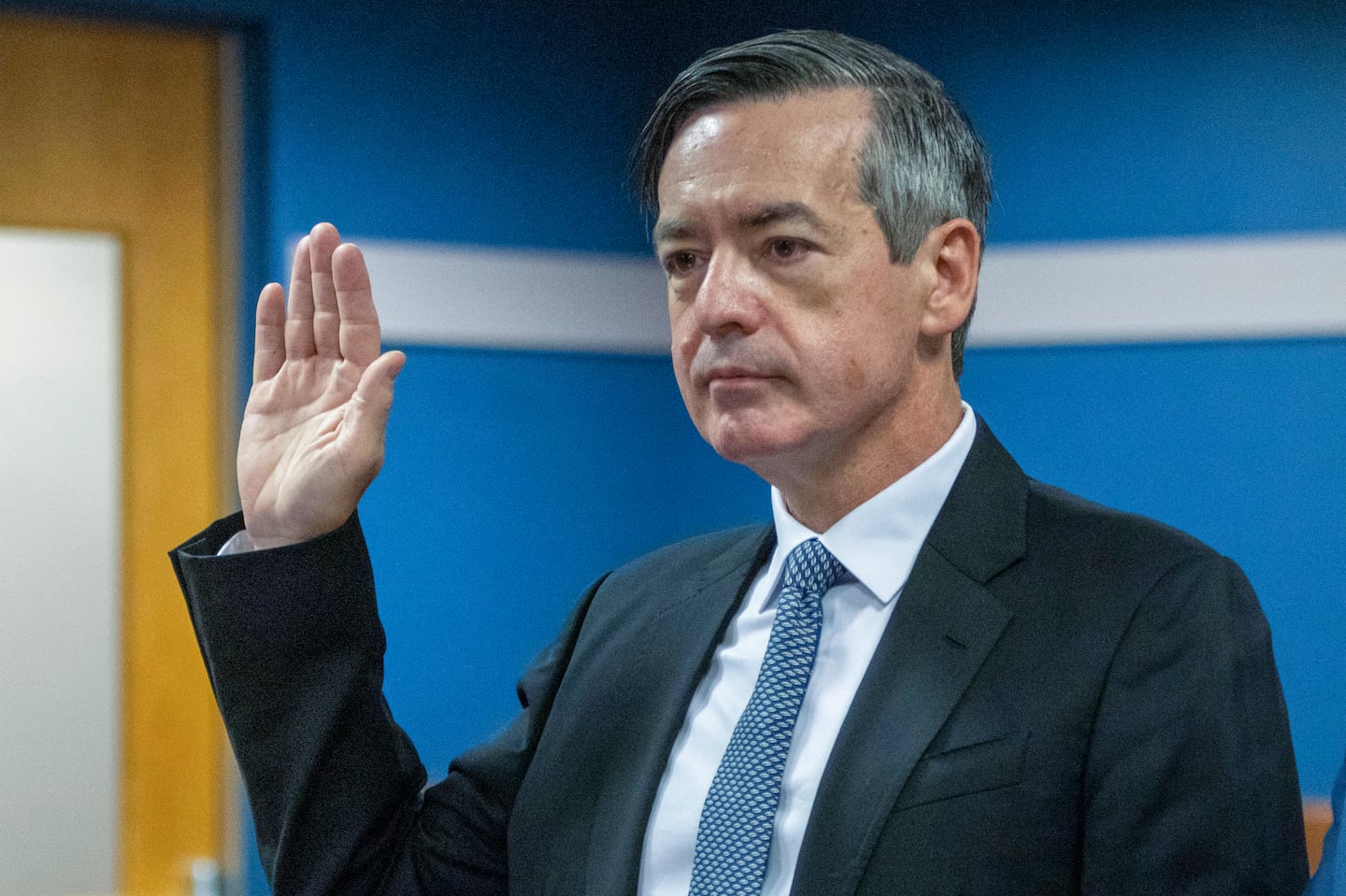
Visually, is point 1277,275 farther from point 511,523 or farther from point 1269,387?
point 511,523

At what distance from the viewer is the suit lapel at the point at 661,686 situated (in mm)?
1194

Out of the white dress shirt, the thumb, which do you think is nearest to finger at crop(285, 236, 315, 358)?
the thumb

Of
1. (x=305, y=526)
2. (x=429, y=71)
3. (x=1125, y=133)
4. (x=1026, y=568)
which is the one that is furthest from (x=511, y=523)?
(x=1026, y=568)

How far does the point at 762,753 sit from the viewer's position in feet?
3.72

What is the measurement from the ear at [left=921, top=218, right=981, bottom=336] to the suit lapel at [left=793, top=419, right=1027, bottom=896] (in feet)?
0.45

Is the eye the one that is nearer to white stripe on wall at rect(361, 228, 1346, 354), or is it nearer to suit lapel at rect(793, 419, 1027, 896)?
suit lapel at rect(793, 419, 1027, 896)

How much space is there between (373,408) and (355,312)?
0.11 metres

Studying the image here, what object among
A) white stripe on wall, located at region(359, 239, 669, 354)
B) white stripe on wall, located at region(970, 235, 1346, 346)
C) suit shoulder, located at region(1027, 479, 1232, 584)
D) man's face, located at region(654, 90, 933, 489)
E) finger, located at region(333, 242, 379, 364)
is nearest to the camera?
suit shoulder, located at region(1027, 479, 1232, 584)

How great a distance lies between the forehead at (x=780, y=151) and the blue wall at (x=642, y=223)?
1542 millimetres

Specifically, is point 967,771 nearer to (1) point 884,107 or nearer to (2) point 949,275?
(2) point 949,275

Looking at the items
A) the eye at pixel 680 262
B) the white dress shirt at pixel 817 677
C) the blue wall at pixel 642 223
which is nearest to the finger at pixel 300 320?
the eye at pixel 680 262

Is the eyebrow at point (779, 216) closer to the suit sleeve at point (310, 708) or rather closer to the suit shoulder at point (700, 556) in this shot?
the suit shoulder at point (700, 556)

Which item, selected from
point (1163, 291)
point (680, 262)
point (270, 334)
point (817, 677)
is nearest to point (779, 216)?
point (680, 262)

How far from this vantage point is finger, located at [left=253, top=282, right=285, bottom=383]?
4.36 ft
